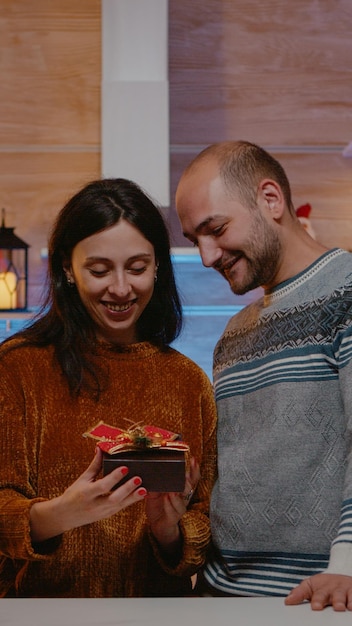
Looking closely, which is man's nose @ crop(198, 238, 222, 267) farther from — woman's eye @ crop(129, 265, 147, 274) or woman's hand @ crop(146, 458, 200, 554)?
woman's hand @ crop(146, 458, 200, 554)

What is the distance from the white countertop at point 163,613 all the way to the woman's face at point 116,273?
58 centimetres

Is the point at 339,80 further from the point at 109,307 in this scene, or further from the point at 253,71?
the point at 109,307

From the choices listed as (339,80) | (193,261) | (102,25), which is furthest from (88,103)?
(339,80)

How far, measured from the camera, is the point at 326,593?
1.20 meters

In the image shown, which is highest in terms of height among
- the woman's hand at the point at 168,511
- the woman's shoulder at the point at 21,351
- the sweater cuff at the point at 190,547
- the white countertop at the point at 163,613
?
the woman's shoulder at the point at 21,351

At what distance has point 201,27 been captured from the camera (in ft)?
9.97

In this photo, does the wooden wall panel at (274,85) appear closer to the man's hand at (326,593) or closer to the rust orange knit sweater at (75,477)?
the rust orange knit sweater at (75,477)

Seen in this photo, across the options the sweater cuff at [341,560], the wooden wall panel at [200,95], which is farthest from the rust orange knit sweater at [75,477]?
the wooden wall panel at [200,95]

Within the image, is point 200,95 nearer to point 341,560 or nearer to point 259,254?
point 259,254

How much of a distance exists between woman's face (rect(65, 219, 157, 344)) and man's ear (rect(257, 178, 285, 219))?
0.25 meters

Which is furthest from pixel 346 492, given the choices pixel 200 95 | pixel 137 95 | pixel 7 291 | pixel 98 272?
pixel 200 95

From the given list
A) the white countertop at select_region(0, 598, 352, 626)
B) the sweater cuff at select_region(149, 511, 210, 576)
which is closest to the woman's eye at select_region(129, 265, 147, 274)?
the sweater cuff at select_region(149, 511, 210, 576)

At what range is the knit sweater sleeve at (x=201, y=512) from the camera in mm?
1575

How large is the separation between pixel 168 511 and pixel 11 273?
1441 mm
